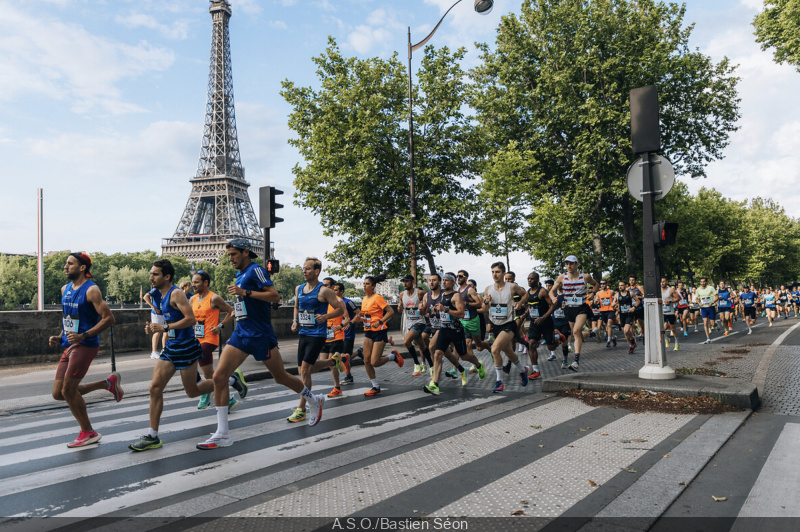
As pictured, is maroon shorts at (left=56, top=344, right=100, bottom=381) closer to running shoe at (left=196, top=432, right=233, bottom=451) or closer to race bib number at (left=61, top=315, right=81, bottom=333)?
race bib number at (left=61, top=315, right=81, bottom=333)

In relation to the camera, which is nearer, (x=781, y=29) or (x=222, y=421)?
(x=222, y=421)

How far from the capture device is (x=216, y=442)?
5.30m

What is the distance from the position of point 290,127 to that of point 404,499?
859 inches

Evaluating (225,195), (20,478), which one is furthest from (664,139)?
(225,195)

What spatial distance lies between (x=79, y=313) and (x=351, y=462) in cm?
318

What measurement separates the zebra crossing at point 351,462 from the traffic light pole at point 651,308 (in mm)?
1433

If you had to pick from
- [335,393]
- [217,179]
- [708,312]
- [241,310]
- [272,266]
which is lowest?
[335,393]

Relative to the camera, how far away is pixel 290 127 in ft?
77.8

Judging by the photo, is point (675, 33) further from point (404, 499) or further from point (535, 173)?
point (404, 499)

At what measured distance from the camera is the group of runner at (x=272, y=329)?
18.2 feet

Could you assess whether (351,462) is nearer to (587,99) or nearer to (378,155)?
(378,155)

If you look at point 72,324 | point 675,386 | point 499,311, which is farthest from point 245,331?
point 675,386

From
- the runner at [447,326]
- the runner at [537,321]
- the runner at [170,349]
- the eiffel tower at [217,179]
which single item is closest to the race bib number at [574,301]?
the runner at [537,321]

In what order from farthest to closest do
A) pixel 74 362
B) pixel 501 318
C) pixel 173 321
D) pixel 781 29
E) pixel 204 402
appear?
pixel 781 29 → pixel 501 318 → pixel 204 402 → pixel 173 321 → pixel 74 362
